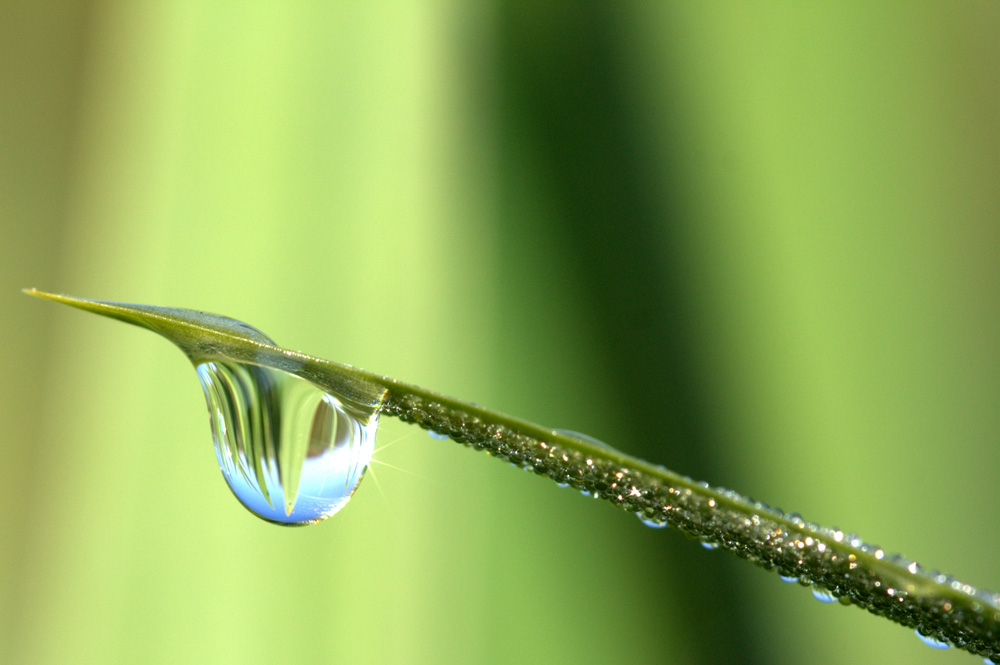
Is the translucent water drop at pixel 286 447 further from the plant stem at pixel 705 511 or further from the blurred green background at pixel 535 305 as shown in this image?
the blurred green background at pixel 535 305

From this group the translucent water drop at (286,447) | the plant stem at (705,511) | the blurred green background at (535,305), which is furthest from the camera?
the blurred green background at (535,305)

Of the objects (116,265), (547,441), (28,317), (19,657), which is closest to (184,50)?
(116,265)

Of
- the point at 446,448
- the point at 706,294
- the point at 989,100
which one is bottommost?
the point at 446,448

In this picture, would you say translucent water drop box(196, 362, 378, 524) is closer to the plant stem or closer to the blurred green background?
the plant stem

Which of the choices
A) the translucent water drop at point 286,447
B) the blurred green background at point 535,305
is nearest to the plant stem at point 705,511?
the translucent water drop at point 286,447

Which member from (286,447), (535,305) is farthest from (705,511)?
(535,305)

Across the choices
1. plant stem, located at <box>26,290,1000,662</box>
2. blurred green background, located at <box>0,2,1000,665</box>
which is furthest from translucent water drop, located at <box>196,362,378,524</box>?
blurred green background, located at <box>0,2,1000,665</box>

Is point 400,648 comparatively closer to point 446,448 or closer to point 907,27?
point 446,448

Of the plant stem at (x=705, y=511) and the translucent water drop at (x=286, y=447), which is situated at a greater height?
the plant stem at (x=705, y=511)
